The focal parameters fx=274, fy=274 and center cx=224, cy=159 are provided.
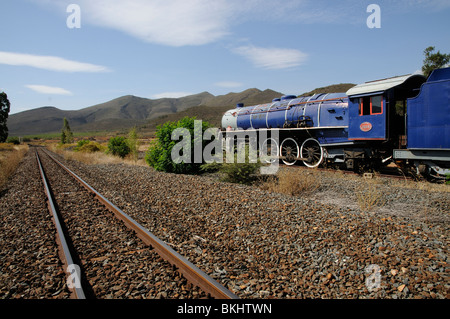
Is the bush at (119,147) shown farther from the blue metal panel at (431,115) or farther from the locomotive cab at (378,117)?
the blue metal panel at (431,115)

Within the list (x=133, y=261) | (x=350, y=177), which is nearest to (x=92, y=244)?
(x=133, y=261)

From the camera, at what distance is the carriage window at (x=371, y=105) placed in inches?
382

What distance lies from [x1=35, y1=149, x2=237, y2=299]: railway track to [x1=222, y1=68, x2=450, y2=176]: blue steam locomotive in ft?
Answer: 27.2

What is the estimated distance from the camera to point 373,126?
9812mm

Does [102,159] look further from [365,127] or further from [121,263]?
[121,263]

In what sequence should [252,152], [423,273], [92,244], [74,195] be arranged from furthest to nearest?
[252,152]
[74,195]
[92,244]
[423,273]

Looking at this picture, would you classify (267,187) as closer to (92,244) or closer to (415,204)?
(415,204)

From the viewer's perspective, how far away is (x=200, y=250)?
4312mm

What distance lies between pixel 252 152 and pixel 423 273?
6724mm

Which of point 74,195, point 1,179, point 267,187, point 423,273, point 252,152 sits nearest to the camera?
point 423,273

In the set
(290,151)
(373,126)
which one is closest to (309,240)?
(373,126)

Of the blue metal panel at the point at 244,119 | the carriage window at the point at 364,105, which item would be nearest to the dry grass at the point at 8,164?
the blue metal panel at the point at 244,119

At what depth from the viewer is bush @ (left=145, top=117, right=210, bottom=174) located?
41.5 feet

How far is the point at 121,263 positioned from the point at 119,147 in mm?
20448
